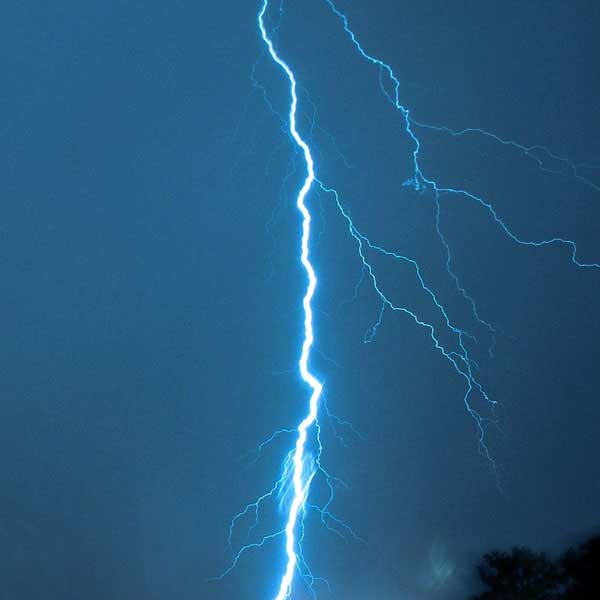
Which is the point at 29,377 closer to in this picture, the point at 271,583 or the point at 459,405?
the point at 271,583

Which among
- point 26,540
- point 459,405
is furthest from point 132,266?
point 459,405

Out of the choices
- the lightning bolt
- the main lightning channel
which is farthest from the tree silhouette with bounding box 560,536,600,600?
the main lightning channel

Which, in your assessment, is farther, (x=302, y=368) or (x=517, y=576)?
(x=517, y=576)

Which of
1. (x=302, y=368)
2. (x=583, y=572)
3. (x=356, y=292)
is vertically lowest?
(x=583, y=572)

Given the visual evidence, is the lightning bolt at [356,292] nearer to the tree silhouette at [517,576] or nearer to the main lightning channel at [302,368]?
the main lightning channel at [302,368]

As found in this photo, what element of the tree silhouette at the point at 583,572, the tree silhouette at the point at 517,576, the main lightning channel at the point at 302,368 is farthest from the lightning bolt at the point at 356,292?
the tree silhouette at the point at 583,572

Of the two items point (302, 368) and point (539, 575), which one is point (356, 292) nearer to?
point (302, 368)

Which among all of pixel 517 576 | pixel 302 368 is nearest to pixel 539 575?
pixel 517 576
